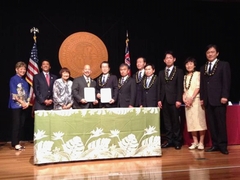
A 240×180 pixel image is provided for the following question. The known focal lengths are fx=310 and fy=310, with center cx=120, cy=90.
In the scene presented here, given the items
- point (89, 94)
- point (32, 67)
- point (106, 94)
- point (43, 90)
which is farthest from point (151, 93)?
point (32, 67)

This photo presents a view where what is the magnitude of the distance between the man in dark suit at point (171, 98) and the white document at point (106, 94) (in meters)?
0.82

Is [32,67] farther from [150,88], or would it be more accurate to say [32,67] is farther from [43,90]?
[150,88]

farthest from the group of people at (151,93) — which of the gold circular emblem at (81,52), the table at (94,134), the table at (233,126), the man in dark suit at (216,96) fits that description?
the gold circular emblem at (81,52)

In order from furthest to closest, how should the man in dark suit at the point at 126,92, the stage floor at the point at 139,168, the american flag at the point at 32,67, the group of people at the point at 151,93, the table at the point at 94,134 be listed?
the american flag at the point at 32,67, the man in dark suit at the point at 126,92, the group of people at the point at 151,93, the table at the point at 94,134, the stage floor at the point at 139,168

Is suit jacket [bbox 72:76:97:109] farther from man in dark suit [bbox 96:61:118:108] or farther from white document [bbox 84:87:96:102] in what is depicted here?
man in dark suit [bbox 96:61:118:108]

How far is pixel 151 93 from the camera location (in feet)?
16.0

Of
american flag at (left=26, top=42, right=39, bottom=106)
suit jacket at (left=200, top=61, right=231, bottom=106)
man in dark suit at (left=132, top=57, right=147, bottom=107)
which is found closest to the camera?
suit jacket at (left=200, top=61, right=231, bottom=106)

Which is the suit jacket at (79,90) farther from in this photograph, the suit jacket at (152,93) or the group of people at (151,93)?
the suit jacket at (152,93)

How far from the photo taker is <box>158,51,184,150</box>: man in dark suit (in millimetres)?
4840

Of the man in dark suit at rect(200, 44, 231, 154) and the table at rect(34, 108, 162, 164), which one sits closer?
the table at rect(34, 108, 162, 164)

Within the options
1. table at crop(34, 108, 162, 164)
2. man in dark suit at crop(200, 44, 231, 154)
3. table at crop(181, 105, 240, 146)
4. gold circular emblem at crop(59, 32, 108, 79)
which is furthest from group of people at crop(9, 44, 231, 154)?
gold circular emblem at crop(59, 32, 108, 79)

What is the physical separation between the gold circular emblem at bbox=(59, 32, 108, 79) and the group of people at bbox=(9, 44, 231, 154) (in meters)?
0.95

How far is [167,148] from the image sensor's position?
4.88 metres

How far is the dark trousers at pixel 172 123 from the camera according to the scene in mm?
4871
